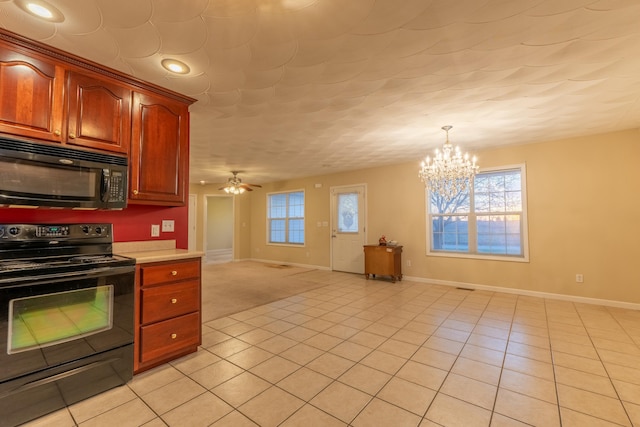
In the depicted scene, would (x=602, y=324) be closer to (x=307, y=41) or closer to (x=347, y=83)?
(x=347, y=83)

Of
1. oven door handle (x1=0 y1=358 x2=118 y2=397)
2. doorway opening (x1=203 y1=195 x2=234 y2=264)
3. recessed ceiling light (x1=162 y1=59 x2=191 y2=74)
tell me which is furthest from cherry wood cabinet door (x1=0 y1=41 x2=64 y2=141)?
doorway opening (x1=203 y1=195 x2=234 y2=264)

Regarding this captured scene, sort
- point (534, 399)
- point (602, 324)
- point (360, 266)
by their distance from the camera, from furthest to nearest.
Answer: point (360, 266) → point (602, 324) → point (534, 399)

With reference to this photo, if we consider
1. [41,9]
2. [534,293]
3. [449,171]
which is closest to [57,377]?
[41,9]

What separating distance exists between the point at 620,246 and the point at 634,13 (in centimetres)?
359

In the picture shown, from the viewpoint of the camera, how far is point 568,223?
4.18 m

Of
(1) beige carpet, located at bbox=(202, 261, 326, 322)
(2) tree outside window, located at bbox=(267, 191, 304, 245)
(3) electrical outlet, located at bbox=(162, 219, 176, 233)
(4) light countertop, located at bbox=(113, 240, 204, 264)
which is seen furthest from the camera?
(2) tree outside window, located at bbox=(267, 191, 304, 245)

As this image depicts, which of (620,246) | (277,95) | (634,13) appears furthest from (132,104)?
(620,246)

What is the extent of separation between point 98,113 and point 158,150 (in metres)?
0.49

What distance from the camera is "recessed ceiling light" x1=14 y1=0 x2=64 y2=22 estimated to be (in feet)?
5.01

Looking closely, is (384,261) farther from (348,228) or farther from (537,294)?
(537,294)

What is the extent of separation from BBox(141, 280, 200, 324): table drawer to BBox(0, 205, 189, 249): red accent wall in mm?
637

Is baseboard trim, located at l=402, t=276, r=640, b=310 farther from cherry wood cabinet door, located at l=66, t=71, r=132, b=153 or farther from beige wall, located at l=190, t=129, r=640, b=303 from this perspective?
cherry wood cabinet door, located at l=66, t=71, r=132, b=153

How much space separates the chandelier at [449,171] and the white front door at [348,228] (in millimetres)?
2460

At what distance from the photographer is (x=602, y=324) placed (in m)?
3.20
